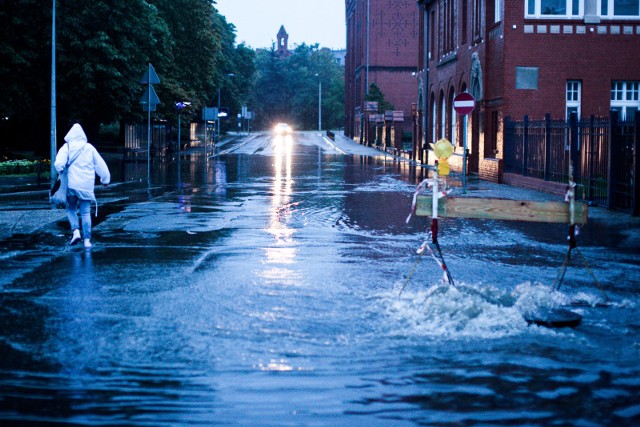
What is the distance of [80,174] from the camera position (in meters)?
13.5

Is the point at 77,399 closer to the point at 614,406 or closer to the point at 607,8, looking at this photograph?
the point at 614,406

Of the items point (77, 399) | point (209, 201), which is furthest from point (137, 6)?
point (77, 399)

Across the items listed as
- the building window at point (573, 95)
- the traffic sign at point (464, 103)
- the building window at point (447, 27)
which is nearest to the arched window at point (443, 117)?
the building window at point (447, 27)

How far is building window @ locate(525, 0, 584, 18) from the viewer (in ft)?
101

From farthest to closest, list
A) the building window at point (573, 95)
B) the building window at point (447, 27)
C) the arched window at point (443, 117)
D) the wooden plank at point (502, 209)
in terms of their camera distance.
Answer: the arched window at point (443, 117) → the building window at point (447, 27) → the building window at point (573, 95) → the wooden plank at point (502, 209)

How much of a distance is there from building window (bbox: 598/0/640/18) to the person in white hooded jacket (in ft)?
73.1

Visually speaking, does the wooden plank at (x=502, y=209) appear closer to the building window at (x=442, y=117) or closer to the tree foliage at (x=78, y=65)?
the tree foliage at (x=78, y=65)

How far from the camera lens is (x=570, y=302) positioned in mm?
8844

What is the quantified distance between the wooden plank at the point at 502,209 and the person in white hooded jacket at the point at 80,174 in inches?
236

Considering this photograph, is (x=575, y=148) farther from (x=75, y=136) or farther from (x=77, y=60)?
(x=77, y=60)

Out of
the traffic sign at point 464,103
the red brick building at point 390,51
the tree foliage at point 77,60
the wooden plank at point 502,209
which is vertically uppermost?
the red brick building at point 390,51

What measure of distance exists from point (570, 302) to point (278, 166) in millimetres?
32685

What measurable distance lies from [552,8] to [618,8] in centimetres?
228

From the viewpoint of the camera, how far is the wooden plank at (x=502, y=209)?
30.2 feet
